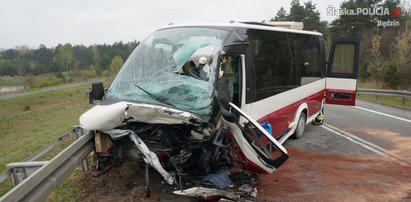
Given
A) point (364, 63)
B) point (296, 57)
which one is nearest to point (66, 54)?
point (364, 63)

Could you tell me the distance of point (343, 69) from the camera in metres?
9.88

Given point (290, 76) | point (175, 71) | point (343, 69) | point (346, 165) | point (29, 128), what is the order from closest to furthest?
1. point (175, 71)
2. point (346, 165)
3. point (290, 76)
4. point (343, 69)
5. point (29, 128)

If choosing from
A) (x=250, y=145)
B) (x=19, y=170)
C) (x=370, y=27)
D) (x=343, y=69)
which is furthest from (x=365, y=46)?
(x=19, y=170)

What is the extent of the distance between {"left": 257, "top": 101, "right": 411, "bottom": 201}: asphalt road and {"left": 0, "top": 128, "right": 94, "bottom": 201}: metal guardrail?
108 inches

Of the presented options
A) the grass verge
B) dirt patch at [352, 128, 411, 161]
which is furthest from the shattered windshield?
dirt patch at [352, 128, 411, 161]

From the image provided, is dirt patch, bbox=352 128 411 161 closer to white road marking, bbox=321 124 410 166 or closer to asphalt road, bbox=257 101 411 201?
asphalt road, bbox=257 101 411 201

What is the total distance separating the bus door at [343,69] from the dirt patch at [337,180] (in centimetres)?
301

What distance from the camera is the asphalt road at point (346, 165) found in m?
5.47

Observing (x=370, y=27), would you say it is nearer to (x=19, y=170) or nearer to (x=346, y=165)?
(x=346, y=165)

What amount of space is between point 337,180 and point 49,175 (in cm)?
474

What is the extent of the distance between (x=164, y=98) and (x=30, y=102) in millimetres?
39640

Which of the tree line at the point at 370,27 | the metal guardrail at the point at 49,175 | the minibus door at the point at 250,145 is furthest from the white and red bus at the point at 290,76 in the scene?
the tree line at the point at 370,27

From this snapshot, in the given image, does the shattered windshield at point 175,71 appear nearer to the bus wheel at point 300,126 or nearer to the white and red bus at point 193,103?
the white and red bus at point 193,103

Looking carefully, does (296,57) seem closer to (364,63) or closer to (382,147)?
(382,147)
